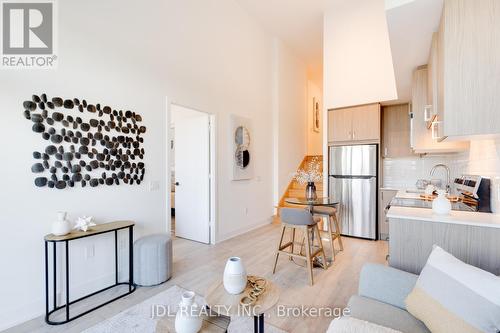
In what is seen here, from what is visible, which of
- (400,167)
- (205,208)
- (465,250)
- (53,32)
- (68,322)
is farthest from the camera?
(400,167)

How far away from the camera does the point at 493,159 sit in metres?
2.11

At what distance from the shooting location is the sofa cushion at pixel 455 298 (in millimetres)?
1013

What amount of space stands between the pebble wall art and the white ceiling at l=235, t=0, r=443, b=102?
2.82 m

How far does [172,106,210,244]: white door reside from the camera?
411 cm

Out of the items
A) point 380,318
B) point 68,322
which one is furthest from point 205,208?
point 380,318

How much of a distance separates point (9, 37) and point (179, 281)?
2.86 metres

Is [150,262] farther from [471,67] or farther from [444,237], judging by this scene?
[471,67]

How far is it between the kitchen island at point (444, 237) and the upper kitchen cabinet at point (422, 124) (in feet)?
5.30

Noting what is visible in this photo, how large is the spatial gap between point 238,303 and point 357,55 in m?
4.75

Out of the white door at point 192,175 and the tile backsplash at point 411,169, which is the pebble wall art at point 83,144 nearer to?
the white door at point 192,175

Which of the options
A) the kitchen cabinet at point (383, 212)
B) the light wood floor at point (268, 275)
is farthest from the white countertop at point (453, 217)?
the kitchen cabinet at point (383, 212)

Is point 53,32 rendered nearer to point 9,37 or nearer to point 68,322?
point 9,37

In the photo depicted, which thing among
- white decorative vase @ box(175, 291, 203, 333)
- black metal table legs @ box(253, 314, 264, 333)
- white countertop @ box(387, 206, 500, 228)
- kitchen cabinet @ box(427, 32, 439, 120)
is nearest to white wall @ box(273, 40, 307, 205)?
kitchen cabinet @ box(427, 32, 439, 120)

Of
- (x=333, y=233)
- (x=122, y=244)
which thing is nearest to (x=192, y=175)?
(x=122, y=244)
